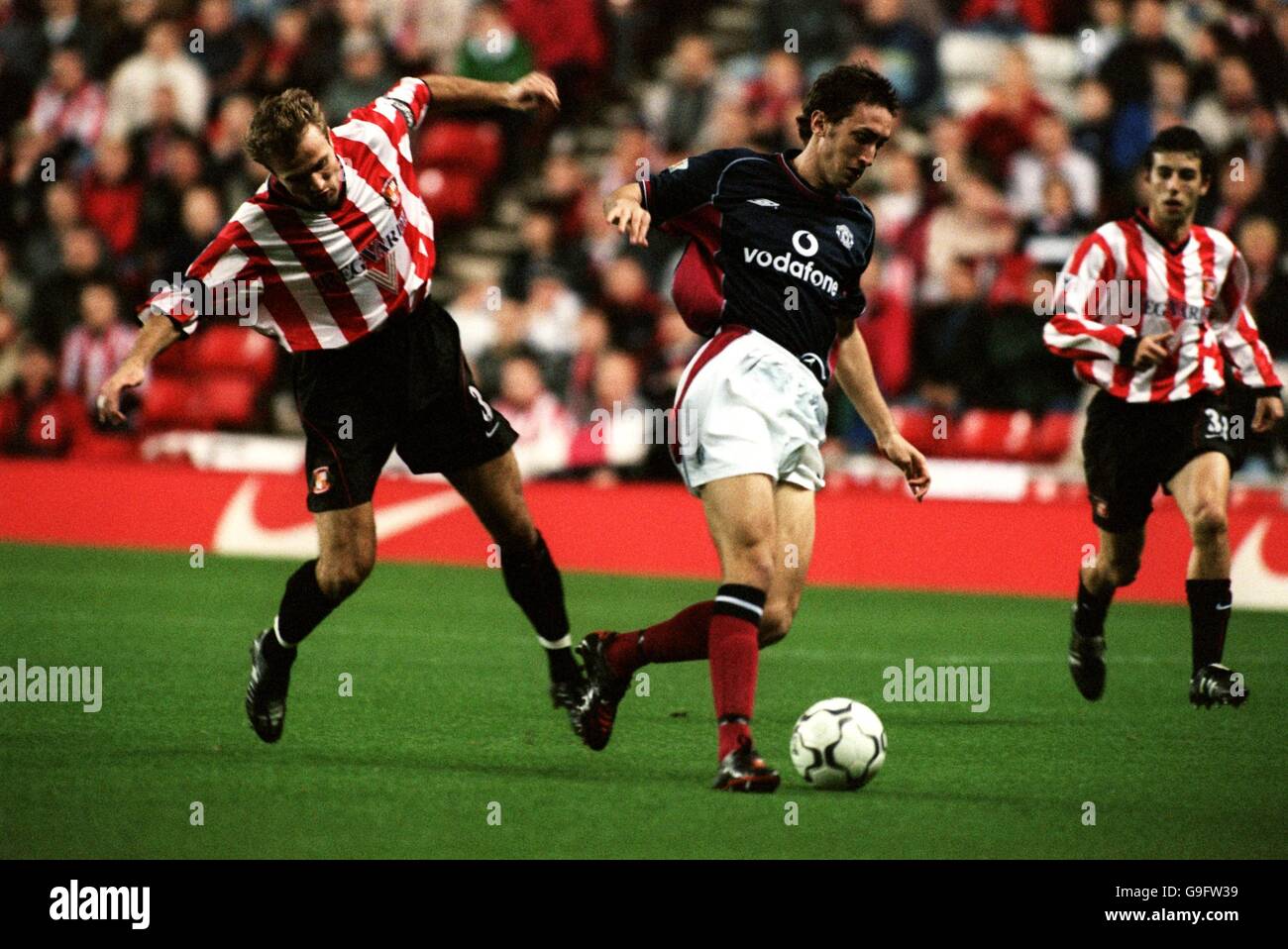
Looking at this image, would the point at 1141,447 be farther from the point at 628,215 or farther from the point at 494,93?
the point at 628,215

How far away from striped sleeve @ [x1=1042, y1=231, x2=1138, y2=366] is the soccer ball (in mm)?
2376

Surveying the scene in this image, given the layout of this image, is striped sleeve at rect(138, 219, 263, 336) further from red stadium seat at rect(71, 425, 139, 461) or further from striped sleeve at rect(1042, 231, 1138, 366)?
red stadium seat at rect(71, 425, 139, 461)

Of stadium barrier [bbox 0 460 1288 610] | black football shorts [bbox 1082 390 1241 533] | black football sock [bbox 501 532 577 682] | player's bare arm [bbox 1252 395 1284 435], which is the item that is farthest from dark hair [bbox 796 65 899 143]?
stadium barrier [bbox 0 460 1288 610]

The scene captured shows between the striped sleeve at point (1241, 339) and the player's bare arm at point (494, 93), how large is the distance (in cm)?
280

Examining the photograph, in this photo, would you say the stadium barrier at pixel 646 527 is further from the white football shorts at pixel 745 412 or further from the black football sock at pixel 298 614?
the black football sock at pixel 298 614

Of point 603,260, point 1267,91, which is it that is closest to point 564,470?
point 603,260

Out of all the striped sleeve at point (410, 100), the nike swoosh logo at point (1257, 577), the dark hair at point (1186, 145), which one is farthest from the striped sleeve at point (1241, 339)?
the nike swoosh logo at point (1257, 577)

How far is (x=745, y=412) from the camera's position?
5.50 metres

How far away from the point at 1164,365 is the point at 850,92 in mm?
2442

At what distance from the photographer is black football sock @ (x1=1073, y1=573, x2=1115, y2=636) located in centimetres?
752

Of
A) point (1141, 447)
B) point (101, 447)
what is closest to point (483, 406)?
point (1141, 447)

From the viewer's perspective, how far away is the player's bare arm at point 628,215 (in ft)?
17.0

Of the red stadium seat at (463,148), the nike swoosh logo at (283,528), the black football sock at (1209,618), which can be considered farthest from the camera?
the red stadium seat at (463,148)

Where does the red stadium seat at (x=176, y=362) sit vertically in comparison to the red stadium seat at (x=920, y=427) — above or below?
above
